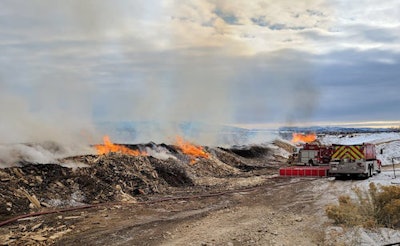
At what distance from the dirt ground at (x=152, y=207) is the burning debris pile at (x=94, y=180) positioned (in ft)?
0.14

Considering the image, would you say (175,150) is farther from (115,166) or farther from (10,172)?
(10,172)

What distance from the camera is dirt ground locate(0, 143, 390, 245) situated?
1028cm

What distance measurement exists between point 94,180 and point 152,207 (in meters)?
4.13

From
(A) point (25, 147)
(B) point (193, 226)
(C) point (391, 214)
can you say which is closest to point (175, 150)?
(A) point (25, 147)

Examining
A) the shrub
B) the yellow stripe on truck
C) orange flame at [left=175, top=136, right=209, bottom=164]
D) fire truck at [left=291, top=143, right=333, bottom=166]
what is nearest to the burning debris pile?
orange flame at [left=175, top=136, right=209, bottom=164]

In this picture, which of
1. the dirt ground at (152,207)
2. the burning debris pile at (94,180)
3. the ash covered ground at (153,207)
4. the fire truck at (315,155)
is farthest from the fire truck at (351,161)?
the burning debris pile at (94,180)

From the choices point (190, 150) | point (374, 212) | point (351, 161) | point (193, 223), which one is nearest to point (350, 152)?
point (351, 161)

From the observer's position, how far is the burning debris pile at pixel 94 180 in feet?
48.0

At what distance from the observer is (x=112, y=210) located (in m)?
14.4

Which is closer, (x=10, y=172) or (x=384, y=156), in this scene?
(x=10, y=172)

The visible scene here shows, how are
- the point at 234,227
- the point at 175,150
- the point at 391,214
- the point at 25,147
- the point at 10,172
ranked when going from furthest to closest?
the point at 175,150, the point at 25,147, the point at 10,172, the point at 234,227, the point at 391,214

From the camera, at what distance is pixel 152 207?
15.1 m

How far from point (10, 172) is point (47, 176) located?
1.53 meters

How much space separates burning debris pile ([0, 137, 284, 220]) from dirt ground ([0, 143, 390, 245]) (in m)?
0.04
